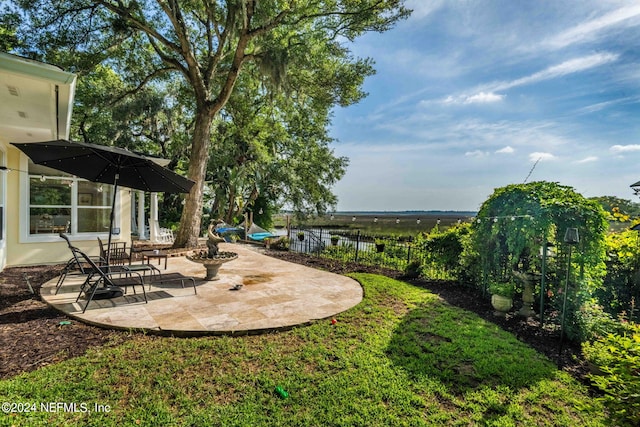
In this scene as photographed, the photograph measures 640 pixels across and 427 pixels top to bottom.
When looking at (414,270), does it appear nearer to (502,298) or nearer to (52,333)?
(502,298)

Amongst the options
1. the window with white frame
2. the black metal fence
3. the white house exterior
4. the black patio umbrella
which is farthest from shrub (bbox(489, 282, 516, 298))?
the window with white frame

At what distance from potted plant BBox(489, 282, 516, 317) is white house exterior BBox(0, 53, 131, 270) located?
647cm

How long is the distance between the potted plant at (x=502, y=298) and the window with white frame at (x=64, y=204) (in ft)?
32.1

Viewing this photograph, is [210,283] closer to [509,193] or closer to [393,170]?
[509,193]

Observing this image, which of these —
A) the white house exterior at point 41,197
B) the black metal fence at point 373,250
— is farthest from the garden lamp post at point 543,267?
the white house exterior at point 41,197

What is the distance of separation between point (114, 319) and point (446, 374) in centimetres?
395

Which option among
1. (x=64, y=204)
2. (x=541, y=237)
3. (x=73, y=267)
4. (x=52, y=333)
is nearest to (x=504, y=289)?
(x=541, y=237)

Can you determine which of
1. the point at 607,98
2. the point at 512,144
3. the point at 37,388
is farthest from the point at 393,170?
the point at 37,388

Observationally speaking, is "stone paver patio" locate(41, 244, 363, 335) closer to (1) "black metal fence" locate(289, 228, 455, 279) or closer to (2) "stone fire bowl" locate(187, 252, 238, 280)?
(2) "stone fire bowl" locate(187, 252, 238, 280)

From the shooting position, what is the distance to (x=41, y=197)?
299 inches

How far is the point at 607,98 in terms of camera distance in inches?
318

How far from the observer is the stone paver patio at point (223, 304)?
3717mm

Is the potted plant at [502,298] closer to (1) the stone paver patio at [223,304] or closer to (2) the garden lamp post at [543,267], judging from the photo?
(2) the garden lamp post at [543,267]

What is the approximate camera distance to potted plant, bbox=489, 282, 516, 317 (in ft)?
15.2
